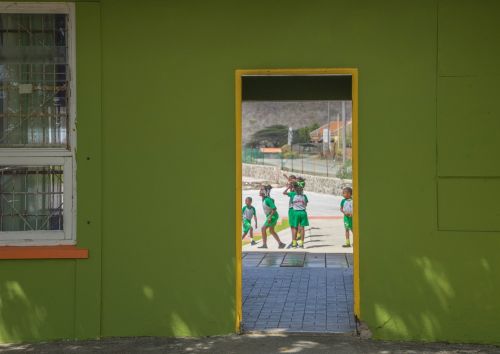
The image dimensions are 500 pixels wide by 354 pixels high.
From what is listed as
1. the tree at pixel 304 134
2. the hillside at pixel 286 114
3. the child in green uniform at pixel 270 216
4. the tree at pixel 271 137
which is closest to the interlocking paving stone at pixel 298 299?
the child in green uniform at pixel 270 216

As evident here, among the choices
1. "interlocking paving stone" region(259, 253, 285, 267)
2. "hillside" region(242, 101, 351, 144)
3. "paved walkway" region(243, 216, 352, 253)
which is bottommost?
"paved walkway" region(243, 216, 352, 253)

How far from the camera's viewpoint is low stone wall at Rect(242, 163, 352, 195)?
108 ft

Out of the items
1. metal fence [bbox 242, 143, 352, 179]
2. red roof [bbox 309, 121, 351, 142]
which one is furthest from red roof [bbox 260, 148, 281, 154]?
red roof [bbox 309, 121, 351, 142]

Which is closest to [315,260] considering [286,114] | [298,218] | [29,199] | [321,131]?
[298,218]

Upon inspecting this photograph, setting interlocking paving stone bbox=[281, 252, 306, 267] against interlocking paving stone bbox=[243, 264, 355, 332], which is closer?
interlocking paving stone bbox=[243, 264, 355, 332]

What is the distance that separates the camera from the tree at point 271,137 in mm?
41562

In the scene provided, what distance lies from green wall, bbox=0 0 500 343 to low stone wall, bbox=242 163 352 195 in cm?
2626

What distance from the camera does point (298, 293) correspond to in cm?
874

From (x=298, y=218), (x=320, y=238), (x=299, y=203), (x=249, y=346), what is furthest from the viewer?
(x=320, y=238)

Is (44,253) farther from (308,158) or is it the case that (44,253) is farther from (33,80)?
(308,158)

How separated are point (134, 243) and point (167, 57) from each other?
6.03ft

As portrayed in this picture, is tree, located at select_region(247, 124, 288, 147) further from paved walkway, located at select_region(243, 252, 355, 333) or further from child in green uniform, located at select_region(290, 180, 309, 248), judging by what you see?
paved walkway, located at select_region(243, 252, 355, 333)

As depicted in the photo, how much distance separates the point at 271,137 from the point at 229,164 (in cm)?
3682

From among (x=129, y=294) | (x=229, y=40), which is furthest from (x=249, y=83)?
(x=129, y=294)
